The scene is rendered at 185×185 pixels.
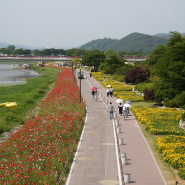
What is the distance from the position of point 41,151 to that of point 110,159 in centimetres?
410

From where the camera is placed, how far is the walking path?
12.3 meters

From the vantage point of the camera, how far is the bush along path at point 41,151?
38.8 feet

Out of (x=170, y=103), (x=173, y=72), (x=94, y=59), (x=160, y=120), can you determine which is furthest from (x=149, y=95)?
(x=94, y=59)

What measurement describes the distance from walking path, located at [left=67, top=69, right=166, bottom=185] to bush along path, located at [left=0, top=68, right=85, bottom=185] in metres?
0.81

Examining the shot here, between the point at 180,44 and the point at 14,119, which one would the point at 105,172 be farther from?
the point at 180,44

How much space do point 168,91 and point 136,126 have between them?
7.33 m

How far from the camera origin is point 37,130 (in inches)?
738

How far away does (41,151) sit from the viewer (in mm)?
14797

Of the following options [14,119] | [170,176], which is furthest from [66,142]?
[14,119]

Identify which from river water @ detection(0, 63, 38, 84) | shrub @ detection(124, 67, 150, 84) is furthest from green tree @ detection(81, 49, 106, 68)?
shrub @ detection(124, 67, 150, 84)

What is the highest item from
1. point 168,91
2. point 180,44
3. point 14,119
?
point 180,44

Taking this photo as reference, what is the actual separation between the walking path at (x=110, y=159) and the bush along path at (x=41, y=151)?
0.81m

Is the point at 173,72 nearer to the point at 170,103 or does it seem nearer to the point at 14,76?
the point at 170,103

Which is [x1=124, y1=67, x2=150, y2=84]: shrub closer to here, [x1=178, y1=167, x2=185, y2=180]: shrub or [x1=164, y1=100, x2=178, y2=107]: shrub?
[x1=164, y1=100, x2=178, y2=107]: shrub
